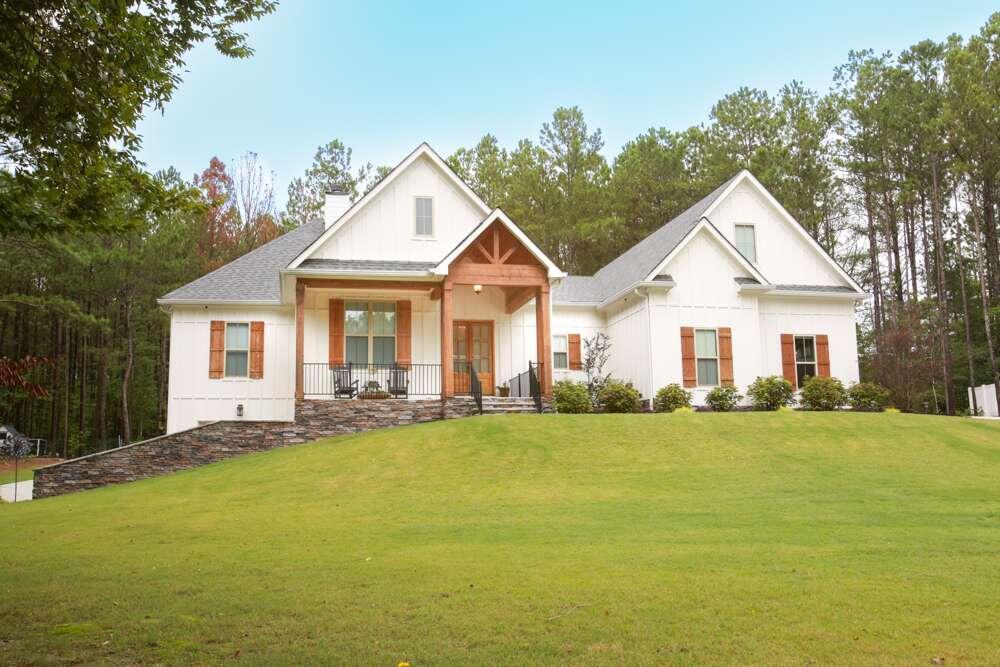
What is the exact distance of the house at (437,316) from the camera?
69.2ft

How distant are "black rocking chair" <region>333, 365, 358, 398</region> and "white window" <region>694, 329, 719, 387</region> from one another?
9092 millimetres

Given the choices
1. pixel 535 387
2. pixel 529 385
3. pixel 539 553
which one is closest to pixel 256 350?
pixel 529 385

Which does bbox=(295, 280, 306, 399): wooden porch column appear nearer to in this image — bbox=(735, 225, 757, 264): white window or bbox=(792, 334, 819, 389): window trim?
bbox=(735, 225, 757, 264): white window

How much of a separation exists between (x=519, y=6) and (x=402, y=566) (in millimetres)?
12263

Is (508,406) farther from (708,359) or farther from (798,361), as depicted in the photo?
(798,361)

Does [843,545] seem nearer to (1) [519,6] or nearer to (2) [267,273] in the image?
(1) [519,6]

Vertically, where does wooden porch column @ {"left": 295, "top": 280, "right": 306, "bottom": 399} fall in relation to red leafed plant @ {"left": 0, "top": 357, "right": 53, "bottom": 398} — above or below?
above

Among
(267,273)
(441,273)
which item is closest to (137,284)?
(267,273)

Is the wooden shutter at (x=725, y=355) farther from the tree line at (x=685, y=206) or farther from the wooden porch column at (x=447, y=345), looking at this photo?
the tree line at (x=685, y=206)

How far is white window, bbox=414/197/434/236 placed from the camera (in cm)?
2255

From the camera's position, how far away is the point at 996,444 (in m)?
16.3

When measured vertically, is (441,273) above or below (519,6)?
below

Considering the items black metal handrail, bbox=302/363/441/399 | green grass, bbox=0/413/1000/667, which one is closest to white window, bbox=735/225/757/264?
green grass, bbox=0/413/1000/667

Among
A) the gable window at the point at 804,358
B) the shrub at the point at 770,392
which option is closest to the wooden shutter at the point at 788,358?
the gable window at the point at 804,358
